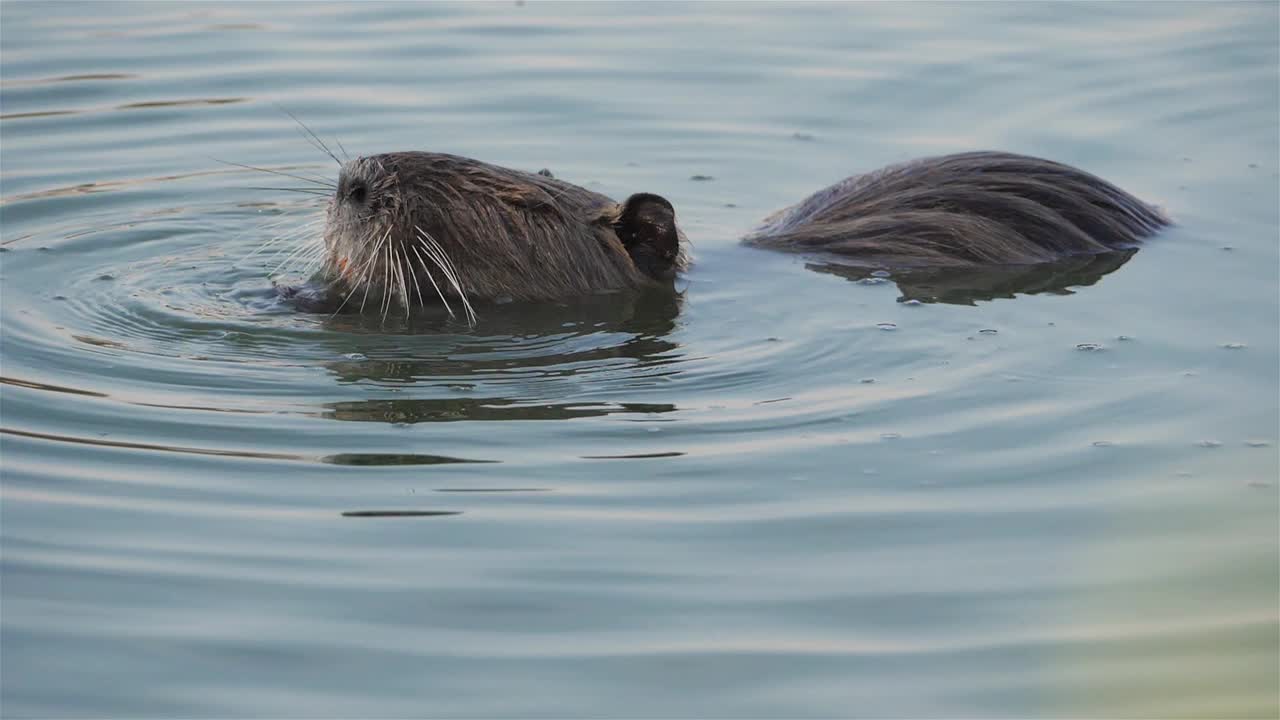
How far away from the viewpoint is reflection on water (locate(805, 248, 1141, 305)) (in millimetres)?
6762

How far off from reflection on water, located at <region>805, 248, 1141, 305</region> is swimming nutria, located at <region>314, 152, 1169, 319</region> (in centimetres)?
5

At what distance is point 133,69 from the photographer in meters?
10.7

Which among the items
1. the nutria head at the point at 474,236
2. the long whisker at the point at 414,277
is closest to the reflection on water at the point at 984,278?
the nutria head at the point at 474,236

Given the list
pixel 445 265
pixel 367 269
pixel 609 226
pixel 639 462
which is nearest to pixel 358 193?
pixel 367 269

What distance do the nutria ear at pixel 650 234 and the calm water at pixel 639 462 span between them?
5.6 inches

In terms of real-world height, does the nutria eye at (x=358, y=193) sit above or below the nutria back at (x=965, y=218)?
below

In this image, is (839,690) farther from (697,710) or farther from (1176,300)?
(1176,300)

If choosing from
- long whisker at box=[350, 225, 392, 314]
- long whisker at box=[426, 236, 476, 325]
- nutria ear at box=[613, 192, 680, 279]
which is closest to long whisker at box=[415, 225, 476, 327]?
long whisker at box=[426, 236, 476, 325]

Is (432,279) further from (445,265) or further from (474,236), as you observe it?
(474,236)

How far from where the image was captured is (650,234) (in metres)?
6.59

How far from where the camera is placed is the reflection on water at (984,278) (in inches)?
266

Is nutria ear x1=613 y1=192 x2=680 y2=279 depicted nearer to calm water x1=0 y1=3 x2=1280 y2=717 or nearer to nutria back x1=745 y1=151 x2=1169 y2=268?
calm water x1=0 y1=3 x2=1280 y2=717

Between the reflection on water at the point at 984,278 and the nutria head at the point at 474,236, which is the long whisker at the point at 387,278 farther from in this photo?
the reflection on water at the point at 984,278

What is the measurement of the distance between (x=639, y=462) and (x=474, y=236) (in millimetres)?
1726
